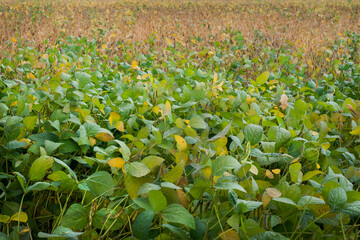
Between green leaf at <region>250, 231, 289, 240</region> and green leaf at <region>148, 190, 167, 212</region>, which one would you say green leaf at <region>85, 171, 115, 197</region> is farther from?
green leaf at <region>250, 231, 289, 240</region>

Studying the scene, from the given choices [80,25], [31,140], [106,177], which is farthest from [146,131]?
[80,25]

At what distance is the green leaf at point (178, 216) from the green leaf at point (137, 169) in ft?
0.38

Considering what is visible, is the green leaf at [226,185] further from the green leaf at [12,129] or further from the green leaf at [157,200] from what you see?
A: the green leaf at [12,129]

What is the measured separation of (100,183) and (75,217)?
11cm

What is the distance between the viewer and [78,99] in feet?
5.27

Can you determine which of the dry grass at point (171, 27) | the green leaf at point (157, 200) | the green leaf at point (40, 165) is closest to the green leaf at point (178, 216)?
the green leaf at point (157, 200)

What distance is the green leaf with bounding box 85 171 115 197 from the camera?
972 mm

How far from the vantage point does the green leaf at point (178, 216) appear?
81 cm

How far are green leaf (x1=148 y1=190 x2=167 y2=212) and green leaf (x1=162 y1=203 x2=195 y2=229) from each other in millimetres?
21

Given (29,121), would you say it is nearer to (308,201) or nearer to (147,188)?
(147,188)

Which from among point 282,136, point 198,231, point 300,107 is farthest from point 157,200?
point 300,107

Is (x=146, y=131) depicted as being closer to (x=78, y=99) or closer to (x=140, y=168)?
(x=140, y=168)

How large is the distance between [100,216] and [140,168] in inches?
6.7

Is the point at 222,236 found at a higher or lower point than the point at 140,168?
lower
